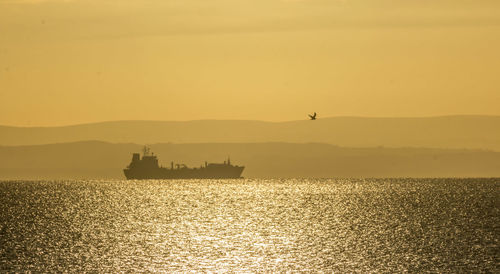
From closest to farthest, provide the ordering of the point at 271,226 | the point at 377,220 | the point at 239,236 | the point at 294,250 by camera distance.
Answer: the point at 294,250
the point at 239,236
the point at 271,226
the point at 377,220

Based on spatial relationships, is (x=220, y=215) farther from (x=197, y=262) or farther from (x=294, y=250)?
(x=197, y=262)

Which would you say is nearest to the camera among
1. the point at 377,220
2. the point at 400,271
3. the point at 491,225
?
the point at 400,271

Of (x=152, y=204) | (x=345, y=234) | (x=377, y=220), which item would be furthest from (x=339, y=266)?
(x=152, y=204)

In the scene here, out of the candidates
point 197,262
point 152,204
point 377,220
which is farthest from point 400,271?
point 152,204

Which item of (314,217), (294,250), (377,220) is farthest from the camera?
(314,217)

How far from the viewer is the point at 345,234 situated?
3903 inches

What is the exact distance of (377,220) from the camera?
121 m

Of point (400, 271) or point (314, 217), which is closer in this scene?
point (400, 271)

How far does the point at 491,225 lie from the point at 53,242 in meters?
57.3

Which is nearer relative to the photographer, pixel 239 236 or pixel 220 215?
pixel 239 236

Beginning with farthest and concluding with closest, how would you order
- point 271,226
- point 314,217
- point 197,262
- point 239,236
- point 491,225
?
point 314,217, point 271,226, point 491,225, point 239,236, point 197,262

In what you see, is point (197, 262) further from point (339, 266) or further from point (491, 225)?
point (491, 225)

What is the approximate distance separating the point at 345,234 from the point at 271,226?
52.0 ft

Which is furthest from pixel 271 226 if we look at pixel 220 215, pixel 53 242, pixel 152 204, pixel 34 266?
pixel 152 204
